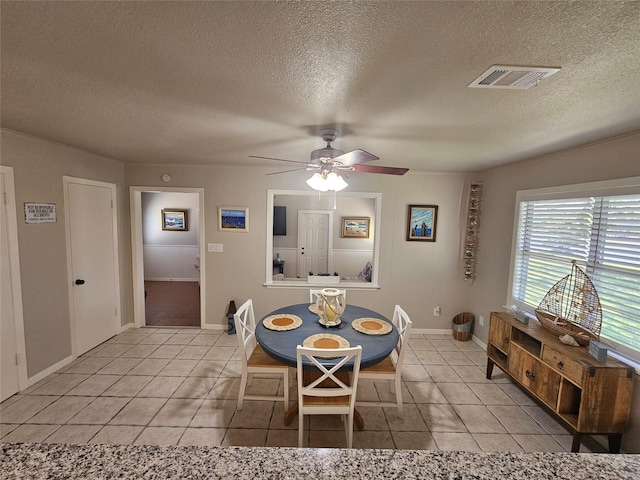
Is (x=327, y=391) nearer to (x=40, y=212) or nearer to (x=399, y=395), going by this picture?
(x=399, y=395)

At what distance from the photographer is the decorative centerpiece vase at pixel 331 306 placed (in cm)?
244

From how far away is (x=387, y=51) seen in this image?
3.66 ft

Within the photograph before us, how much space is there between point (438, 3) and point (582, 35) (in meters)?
0.60

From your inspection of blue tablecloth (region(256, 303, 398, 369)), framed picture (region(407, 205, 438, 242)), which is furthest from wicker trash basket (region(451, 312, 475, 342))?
blue tablecloth (region(256, 303, 398, 369))

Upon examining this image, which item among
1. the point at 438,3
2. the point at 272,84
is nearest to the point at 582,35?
the point at 438,3

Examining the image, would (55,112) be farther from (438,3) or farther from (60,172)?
(438,3)

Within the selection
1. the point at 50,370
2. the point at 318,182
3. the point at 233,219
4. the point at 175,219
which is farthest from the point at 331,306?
the point at 175,219

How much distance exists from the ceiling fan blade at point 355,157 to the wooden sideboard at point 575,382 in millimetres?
2050

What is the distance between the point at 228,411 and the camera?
7.63 ft

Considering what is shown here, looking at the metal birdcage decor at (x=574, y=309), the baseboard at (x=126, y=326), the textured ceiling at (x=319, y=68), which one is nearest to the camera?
the textured ceiling at (x=319, y=68)

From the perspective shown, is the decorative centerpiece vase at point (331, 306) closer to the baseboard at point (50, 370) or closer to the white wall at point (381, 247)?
the white wall at point (381, 247)

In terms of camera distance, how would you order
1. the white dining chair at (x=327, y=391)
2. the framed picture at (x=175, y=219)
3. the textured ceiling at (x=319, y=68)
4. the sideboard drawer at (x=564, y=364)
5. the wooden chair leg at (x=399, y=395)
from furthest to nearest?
the framed picture at (x=175, y=219) → the wooden chair leg at (x=399, y=395) → the sideboard drawer at (x=564, y=364) → the white dining chair at (x=327, y=391) → the textured ceiling at (x=319, y=68)

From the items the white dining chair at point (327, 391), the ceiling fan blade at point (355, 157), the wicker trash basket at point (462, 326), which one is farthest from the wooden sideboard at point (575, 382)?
the ceiling fan blade at point (355, 157)

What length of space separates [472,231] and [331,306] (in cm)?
258
